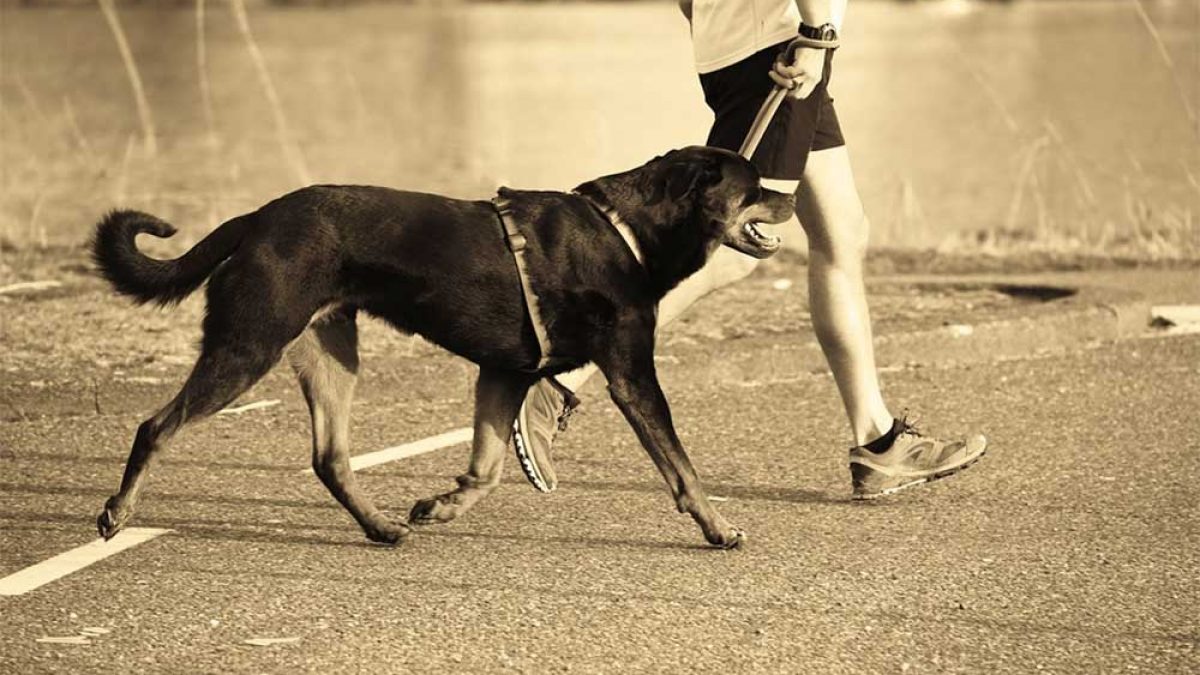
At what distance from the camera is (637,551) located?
546cm

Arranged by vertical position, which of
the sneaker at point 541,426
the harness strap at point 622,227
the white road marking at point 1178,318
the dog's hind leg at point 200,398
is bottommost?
the white road marking at point 1178,318

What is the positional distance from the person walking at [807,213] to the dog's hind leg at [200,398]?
2.68 feet

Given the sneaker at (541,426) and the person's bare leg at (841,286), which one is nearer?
the sneaker at (541,426)

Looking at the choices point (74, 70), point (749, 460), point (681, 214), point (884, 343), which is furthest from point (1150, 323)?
point (74, 70)

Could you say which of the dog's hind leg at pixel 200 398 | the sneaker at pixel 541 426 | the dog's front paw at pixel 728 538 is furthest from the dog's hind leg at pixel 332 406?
the dog's front paw at pixel 728 538

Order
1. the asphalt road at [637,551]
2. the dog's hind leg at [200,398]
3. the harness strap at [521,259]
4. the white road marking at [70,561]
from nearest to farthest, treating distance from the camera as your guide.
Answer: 1. the asphalt road at [637,551]
2. the white road marking at [70,561]
3. the dog's hind leg at [200,398]
4. the harness strap at [521,259]

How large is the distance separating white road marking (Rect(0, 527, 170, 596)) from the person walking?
3.35 ft

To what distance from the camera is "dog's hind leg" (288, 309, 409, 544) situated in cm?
553

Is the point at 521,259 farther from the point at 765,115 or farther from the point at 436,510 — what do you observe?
the point at 765,115

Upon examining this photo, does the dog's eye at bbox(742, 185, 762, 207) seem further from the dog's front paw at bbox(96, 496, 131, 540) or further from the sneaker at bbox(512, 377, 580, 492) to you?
the dog's front paw at bbox(96, 496, 131, 540)

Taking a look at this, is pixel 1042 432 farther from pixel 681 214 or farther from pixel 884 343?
pixel 681 214

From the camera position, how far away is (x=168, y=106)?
2522cm

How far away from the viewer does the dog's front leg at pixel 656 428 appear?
17.6ft

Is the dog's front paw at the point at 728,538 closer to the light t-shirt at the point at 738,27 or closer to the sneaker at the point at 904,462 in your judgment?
the sneaker at the point at 904,462
